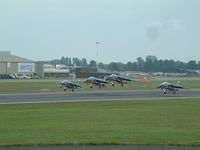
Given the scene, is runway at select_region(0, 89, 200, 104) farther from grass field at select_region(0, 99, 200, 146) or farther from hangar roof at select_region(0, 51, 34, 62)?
hangar roof at select_region(0, 51, 34, 62)

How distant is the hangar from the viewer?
140 meters

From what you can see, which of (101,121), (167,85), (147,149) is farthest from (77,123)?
(167,85)

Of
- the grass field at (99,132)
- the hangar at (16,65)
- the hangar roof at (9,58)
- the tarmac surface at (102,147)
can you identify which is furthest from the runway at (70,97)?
the hangar roof at (9,58)

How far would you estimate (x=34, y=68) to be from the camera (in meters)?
146

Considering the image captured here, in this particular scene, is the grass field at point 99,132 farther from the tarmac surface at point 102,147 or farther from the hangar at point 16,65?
the hangar at point 16,65

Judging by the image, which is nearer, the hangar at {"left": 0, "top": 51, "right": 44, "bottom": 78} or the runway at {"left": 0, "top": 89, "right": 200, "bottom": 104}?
the runway at {"left": 0, "top": 89, "right": 200, "bottom": 104}

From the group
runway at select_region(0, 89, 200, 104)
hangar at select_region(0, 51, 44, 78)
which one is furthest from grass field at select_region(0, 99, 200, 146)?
hangar at select_region(0, 51, 44, 78)

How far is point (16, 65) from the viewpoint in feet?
→ 466

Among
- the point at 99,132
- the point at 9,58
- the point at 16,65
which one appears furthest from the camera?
the point at 9,58

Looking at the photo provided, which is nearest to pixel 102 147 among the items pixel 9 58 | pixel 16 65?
pixel 16 65

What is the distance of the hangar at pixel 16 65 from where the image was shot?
458 ft

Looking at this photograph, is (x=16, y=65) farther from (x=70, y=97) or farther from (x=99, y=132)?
(x=99, y=132)

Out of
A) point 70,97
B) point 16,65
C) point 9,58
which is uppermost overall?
point 9,58

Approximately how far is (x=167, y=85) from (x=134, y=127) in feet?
143
